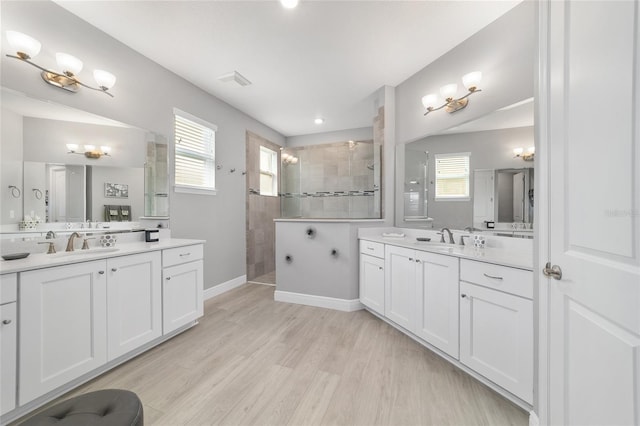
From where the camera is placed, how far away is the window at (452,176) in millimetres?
2367

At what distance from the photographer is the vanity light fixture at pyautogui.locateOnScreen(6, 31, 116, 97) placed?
164 cm

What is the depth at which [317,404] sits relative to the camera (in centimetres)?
148

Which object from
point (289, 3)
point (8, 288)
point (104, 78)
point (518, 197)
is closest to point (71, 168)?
point (104, 78)

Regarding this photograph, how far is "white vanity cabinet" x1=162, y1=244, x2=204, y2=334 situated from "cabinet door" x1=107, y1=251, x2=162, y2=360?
0.06 metres

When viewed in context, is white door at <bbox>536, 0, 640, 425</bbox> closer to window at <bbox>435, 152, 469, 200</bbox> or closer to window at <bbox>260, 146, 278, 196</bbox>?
window at <bbox>435, 152, 469, 200</bbox>

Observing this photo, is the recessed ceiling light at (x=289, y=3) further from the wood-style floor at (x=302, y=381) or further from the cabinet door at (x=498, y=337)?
the wood-style floor at (x=302, y=381)

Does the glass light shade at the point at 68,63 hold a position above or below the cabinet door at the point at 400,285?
above

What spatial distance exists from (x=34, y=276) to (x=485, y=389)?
2.87 m

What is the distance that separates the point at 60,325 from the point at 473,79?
11.9 ft

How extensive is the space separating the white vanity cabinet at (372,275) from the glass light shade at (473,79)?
68.2 inches

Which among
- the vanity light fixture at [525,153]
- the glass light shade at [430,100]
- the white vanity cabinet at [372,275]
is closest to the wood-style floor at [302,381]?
the white vanity cabinet at [372,275]

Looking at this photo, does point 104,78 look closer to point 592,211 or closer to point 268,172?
point 268,172

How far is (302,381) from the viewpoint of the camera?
1.68m

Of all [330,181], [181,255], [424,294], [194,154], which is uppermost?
[194,154]
